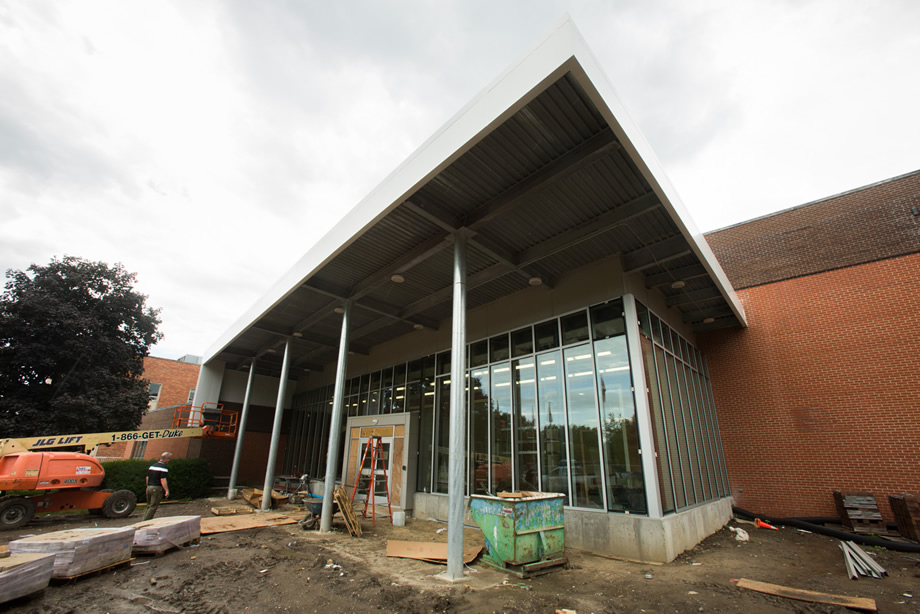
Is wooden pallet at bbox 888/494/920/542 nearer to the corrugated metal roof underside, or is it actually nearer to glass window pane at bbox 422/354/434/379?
the corrugated metal roof underside

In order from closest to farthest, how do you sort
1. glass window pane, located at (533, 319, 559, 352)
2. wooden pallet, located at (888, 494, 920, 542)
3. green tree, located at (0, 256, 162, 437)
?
wooden pallet, located at (888, 494, 920, 542), glass window pane, located at (533, 319, 559, 352), green tree, located at (0, 256, 162, 437)

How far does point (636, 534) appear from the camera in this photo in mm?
7867

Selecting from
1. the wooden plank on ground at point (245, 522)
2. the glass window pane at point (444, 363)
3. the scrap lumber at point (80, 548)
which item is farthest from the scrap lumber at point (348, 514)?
the glass window pane at point (444, 363)

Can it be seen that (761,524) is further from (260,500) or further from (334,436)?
(260,500)

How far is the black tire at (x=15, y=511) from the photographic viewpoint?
1002 cm

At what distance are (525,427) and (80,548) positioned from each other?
846cm

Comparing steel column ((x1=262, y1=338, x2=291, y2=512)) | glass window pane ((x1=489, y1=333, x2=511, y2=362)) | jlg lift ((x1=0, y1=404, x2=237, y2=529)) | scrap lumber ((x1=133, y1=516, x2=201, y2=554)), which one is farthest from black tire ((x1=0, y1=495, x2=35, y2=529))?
glass window pane ((x1=489, y1=333, x2=511, y2=362))

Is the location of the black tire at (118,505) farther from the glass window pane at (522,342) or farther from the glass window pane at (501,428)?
the glass window pane at (522,342)

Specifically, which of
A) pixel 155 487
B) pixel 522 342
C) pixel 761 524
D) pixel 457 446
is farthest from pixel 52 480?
pixel 761 524

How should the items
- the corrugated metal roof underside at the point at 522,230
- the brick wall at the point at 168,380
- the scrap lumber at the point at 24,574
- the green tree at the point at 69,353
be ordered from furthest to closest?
the brick wall at the point at 168,380, the green tree at the point at 69,353, the corrugated metal roof underside at the point at 522,230, the scrap lumber at the point at 24,574

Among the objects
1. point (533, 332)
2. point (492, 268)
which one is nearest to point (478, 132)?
point (492, 268)

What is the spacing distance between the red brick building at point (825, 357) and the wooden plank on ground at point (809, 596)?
7094mm

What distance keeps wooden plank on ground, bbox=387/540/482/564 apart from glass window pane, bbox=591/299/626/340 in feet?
17.4

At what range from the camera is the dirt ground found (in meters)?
5.33
